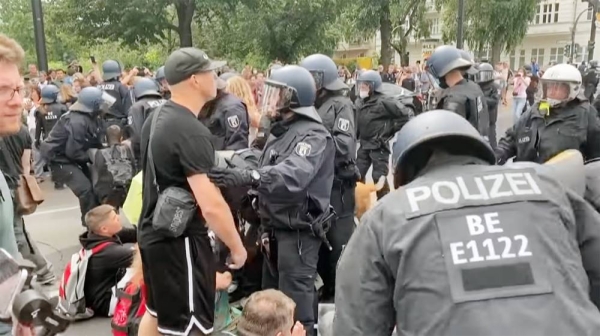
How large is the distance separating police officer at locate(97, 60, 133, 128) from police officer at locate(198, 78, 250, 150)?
3079 millimetres

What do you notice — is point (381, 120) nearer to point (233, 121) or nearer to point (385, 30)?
point (233, 121)

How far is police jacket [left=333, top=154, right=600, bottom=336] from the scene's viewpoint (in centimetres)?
159

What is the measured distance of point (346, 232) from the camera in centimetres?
471

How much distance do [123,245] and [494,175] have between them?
3.66 m

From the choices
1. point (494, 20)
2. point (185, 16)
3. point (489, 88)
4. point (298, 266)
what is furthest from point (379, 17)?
point (298, 266)

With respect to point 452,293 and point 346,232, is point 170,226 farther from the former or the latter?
point 346,232

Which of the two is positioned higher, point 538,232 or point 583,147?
point 538,232

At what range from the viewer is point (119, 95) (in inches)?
336

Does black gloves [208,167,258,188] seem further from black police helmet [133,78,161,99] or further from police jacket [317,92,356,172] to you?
black police helmet [133,78,161,99]

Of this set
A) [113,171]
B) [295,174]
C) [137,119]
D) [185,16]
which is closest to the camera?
[295,174]

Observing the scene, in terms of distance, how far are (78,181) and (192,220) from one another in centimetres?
396

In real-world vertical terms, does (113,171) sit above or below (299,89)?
below

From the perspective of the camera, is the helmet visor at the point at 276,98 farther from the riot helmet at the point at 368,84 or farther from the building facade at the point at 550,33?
the building facade at the point at 550,33

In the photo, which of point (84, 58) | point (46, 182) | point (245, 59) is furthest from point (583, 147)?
point (84, 58)
